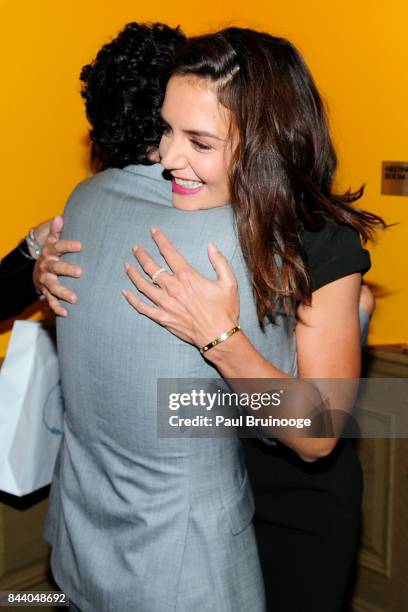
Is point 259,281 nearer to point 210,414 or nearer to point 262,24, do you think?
point 210,414

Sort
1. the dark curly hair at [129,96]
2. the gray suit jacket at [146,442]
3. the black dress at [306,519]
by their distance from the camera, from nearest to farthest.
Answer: the gray suit jacket at [146,442]
the dark curly hair at [129,96]
the black dress at [306,519]

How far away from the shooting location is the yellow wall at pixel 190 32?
1979 mm

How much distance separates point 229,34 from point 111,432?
70 centimetres

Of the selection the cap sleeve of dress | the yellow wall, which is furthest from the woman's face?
the yellow wall

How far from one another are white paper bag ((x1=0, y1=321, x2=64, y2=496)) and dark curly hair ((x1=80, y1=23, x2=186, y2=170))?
560mm

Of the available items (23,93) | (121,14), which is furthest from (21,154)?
(121,14)

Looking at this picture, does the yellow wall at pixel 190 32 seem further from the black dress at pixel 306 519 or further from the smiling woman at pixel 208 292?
the black dress at pixel 306 519

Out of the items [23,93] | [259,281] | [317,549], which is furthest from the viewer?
[23,93]

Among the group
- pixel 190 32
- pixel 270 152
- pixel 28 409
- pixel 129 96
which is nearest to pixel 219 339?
pixel 270 152

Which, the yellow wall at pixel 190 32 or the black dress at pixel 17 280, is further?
the yellow wall at pixel 190 32

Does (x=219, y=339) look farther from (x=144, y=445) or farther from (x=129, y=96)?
(x=129, y=96)

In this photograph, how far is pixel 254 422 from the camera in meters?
1.33

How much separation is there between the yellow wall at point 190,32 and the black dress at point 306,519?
2.69ft

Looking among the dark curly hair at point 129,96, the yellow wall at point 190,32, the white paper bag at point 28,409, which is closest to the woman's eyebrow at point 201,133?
the dark curly hair at point 129,96
